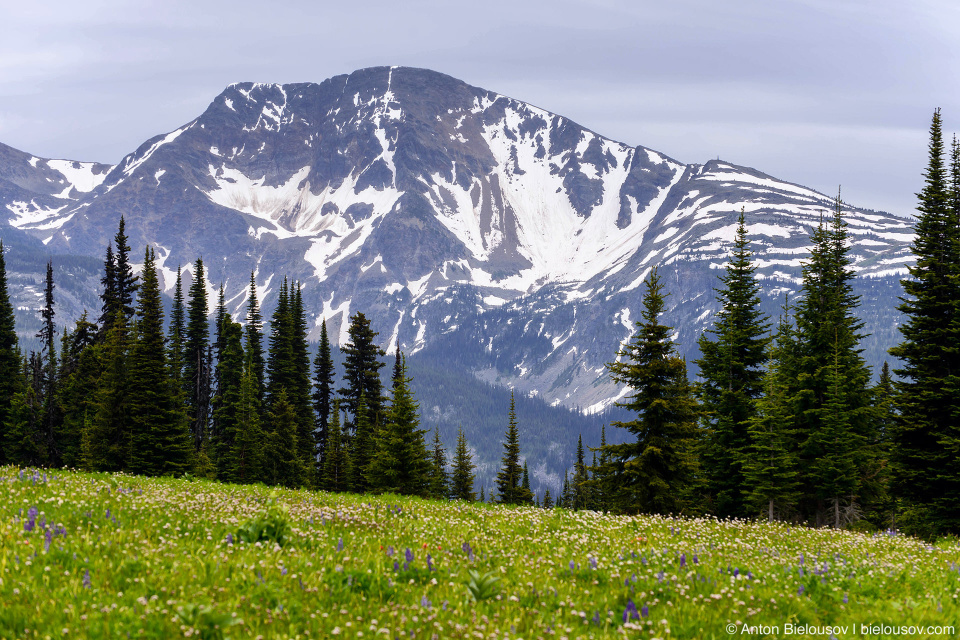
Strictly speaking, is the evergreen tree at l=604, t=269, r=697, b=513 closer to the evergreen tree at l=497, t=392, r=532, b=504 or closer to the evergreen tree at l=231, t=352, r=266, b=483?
the evergreen tree at l=497, t=392, r=532, b=504

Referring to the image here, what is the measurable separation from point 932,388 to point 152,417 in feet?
159

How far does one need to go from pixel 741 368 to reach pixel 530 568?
3725cm

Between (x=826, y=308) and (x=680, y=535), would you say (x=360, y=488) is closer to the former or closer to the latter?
(x=826, y=308)

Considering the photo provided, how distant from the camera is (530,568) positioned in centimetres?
860

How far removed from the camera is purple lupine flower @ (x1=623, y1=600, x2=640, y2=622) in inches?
267

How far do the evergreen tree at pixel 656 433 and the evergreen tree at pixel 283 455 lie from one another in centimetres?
3958

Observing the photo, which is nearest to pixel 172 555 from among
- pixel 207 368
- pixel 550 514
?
pixel 550 514

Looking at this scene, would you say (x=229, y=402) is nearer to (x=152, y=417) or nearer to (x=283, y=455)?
(x=283, y=455)

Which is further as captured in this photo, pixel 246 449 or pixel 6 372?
Answer: pixel 6 372

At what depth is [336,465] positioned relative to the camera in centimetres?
6831

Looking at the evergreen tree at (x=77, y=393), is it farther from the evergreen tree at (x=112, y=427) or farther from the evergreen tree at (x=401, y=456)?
the evergreen tree at (x=401, y=456)

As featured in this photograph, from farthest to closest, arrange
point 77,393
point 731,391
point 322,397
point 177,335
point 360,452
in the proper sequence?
1. point 322,397
2. point 177,335
3. point 77,393
4. point 360,452
5. point 731,391

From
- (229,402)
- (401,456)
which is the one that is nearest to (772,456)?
(401,456)

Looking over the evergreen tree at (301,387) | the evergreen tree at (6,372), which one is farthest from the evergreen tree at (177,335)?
the evergreen tree at (6,372)
